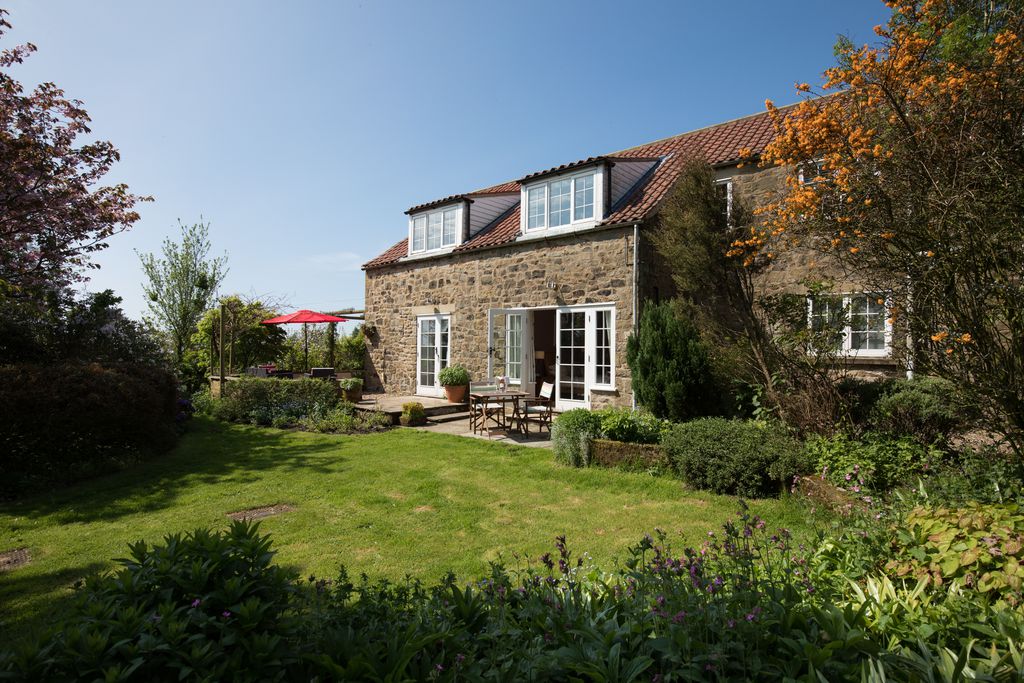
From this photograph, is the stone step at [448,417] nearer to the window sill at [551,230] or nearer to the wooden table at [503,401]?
the wooden table at [503,401]

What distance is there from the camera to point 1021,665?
1.98m

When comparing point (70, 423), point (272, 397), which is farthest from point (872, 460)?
point (272, 397)

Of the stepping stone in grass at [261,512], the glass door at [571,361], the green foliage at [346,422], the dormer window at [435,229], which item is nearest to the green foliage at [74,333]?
the green foliage at [346,422]

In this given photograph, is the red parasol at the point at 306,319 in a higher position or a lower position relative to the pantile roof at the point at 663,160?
lower

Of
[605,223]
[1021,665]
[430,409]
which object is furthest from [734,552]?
[430,409]

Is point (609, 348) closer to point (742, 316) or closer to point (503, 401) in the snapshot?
point (503, 401)

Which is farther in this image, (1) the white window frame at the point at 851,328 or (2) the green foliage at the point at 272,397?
(2) the green foliage at the point at 272,397

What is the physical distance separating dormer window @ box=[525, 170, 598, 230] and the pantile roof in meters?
0.31

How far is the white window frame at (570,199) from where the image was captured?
1137cm

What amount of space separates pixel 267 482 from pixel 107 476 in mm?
2441

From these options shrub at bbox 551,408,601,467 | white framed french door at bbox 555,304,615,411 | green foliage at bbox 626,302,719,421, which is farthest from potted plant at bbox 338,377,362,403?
green foliage at bbox 626,302,719,421

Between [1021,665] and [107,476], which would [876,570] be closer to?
[1021,665]

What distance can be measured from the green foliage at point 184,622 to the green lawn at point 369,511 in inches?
80.6

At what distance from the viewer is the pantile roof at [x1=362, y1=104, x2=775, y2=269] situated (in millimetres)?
10844
